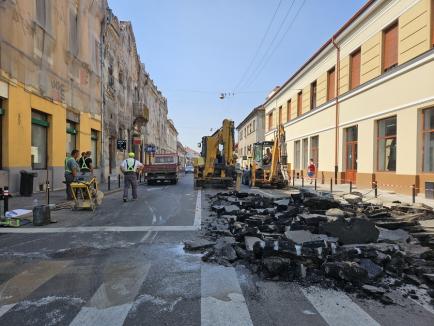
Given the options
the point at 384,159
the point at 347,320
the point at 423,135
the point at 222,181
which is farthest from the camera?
the point at 222,181

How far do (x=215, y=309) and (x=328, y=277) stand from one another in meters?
1.68

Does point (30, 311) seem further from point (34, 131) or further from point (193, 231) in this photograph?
point (34, 131)

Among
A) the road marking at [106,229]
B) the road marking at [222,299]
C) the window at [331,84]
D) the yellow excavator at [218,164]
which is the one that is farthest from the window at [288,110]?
the road marking at [222,299]

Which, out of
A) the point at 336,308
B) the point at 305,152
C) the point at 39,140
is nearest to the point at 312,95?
the point at 305,152

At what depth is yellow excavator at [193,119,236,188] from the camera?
1967cm

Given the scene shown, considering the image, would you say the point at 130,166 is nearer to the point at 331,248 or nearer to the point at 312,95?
the point at 331,248

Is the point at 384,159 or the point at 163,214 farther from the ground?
the point at 384,159

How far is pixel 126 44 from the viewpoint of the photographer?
3428 cm

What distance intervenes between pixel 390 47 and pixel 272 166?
26.5ft

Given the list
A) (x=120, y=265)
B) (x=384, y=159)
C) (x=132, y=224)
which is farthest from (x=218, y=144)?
(x=120, y=265)

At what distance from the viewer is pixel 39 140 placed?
52.8 feet

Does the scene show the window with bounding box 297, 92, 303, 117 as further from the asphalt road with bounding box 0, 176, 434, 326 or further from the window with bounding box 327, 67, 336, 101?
the asphalt road with bounding box 0, 176, 434, 326

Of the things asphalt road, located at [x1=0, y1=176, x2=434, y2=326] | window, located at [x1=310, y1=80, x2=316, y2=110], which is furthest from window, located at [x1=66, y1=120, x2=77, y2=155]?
window, located at [x1=310, y1=80, x2=316, y2=110]

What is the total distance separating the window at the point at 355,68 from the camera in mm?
20375
